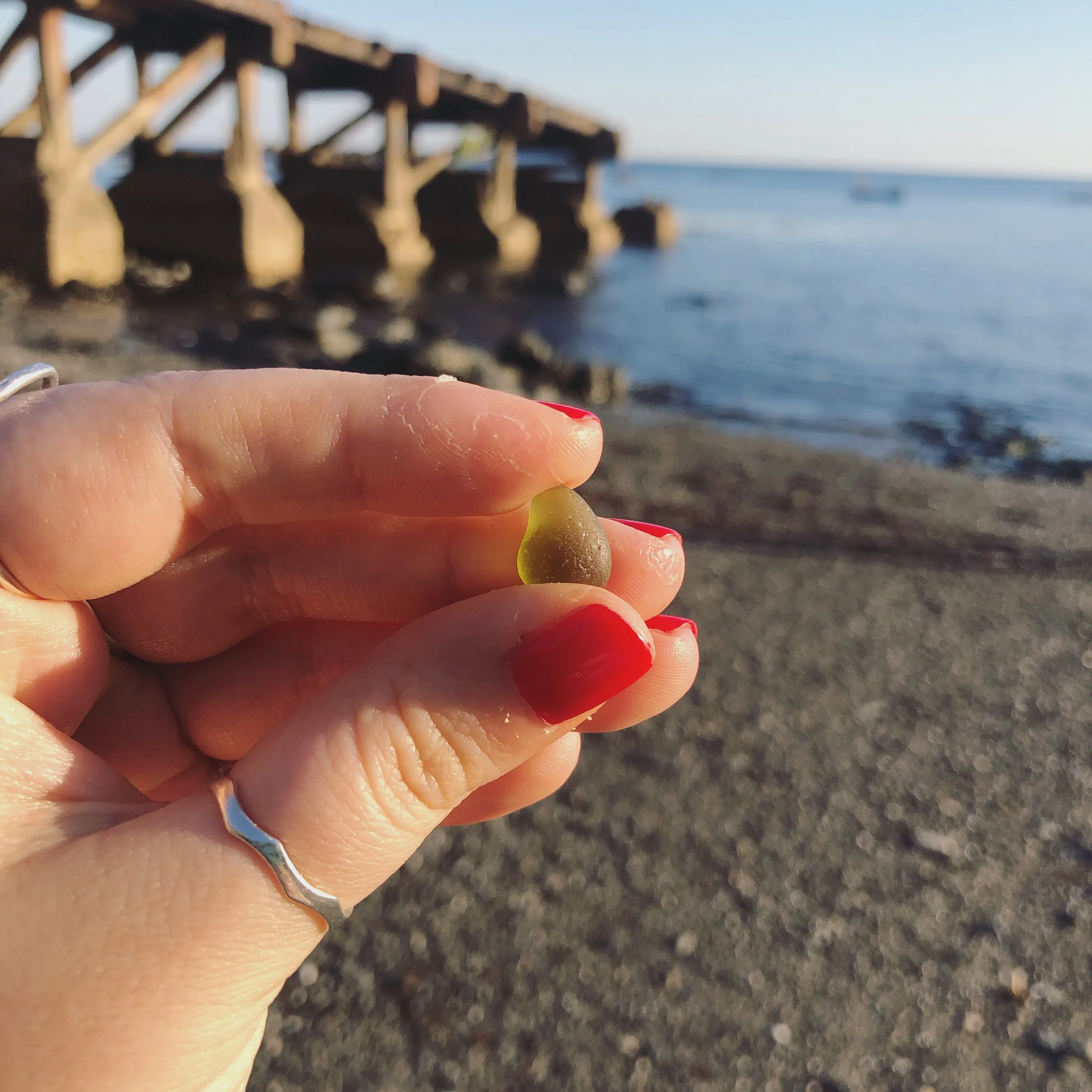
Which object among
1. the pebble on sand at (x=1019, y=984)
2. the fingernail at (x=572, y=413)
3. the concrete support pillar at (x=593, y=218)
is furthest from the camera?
the concrete support pillar at (x=593, y=218)

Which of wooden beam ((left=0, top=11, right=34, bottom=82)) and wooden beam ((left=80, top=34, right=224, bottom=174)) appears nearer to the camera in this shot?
wooden beam ((left=0, top=11, right=34, bottom=82))

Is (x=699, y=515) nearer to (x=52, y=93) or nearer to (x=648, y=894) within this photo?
(x=648, y=894)

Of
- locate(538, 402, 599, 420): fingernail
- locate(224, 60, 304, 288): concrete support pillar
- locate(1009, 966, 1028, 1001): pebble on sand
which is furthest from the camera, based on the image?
locate(224, 60, 304, 288): concrete support pillar

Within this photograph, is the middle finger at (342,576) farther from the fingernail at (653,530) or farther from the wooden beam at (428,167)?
the wooden beam at (428,167)

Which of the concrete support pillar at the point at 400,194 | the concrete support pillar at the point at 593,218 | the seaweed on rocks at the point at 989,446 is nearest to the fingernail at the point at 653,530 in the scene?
the seaweed on rocks at the point at 989,446

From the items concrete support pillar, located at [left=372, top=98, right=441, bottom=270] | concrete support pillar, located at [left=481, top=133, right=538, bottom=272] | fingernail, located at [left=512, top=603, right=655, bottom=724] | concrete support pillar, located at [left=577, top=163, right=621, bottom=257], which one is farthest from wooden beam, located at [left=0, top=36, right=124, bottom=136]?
concrete support pillar, located at [left=577, top=163, right=621, bottom=257]

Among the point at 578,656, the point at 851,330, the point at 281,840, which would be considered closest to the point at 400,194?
the point at 851,330

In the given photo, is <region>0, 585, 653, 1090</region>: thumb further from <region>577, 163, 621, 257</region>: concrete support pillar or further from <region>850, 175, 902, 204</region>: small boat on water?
<region>850, 175, 902, 204</region>: small boat on water
